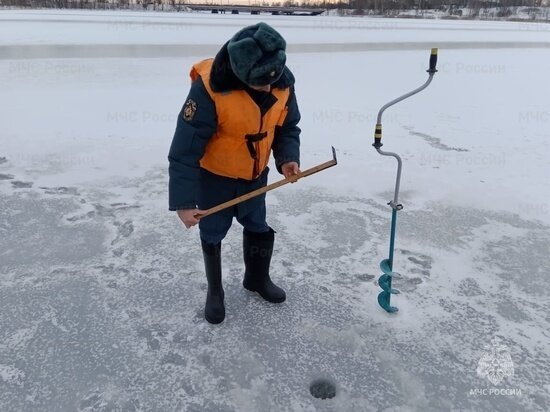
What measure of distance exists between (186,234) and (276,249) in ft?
2.12

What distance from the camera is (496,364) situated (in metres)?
2.25

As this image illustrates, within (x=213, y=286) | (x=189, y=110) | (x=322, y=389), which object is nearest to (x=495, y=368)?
(x=322, y=389)

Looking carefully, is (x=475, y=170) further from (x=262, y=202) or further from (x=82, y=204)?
(x=82, y=204)

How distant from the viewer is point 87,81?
8836 millimetres

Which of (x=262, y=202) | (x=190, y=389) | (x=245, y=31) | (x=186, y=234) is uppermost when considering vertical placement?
(x=245, y=31)

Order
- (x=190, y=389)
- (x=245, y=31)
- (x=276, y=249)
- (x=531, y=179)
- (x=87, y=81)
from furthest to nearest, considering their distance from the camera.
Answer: (x=87, y=81) → (x=531, y=179) → (x=276, y=249) → (x=190, y=389) → (x=245, y=31)

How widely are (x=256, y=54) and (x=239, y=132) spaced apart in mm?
379

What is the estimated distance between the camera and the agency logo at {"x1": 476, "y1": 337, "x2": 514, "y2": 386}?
7.16 feet

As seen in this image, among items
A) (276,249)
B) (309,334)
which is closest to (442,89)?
(276,249)

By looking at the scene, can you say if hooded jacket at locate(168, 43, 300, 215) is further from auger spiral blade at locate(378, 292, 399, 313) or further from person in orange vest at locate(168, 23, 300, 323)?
auger spiral blade at locate(378, 292, 399, 313)

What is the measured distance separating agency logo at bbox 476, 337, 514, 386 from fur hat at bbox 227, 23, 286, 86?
1631 mm

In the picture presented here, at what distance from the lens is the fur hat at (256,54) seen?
1.81m

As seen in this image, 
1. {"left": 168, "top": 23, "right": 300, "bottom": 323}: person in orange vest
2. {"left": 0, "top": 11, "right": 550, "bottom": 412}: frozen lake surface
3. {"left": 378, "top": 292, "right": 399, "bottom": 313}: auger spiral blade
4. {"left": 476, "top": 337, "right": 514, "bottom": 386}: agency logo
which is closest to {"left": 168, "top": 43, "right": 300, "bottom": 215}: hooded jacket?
{"left": 168, "top": 23, "right": 300, "bottom": 323}: person in orange vest

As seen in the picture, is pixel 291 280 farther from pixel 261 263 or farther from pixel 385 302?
pixel 385 302
